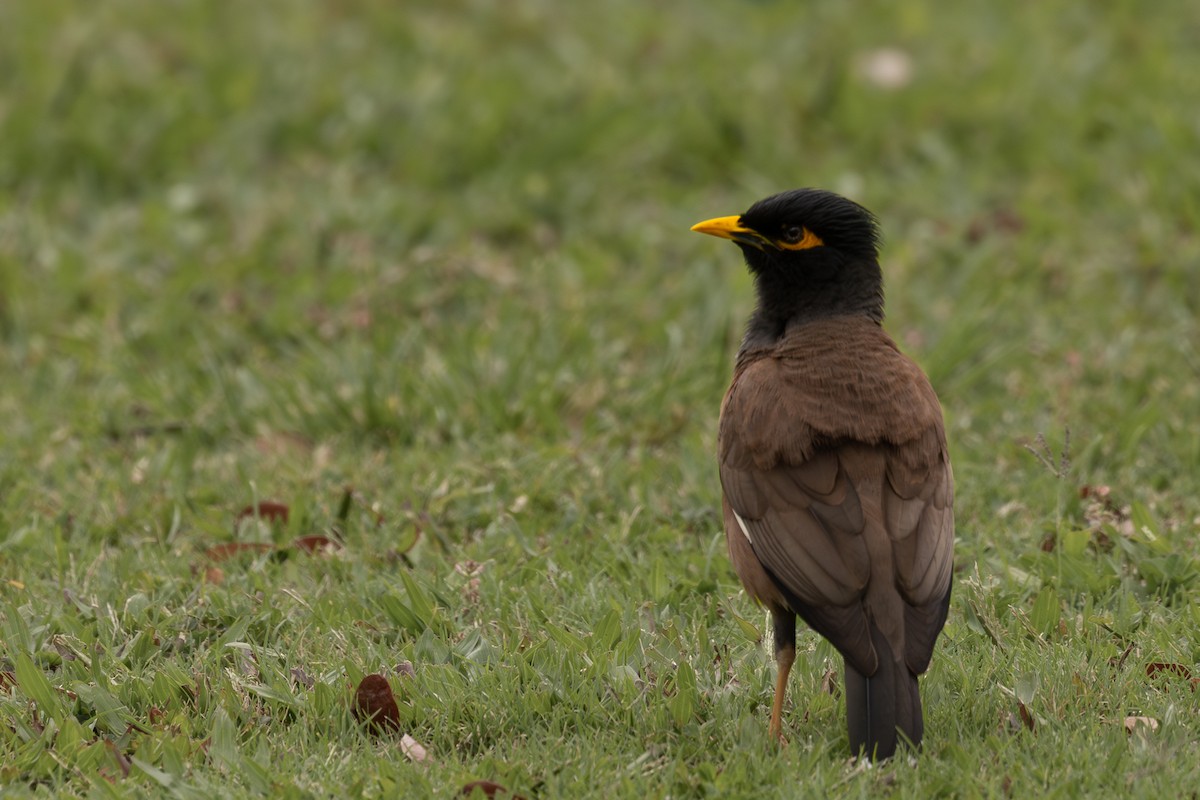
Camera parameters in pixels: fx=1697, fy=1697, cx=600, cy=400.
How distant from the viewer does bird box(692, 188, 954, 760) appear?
426cm

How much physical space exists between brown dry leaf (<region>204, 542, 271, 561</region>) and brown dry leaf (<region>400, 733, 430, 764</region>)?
61.3 inches

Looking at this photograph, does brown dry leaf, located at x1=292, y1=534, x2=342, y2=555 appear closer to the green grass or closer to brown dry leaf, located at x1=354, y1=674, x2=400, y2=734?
the green grass

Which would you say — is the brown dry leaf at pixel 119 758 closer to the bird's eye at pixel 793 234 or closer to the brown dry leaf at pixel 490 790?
the brown dry leaf at pixel 490 790

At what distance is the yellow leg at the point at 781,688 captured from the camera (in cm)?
441

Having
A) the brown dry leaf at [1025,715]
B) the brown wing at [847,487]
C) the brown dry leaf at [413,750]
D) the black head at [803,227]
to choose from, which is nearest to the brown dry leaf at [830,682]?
the brown wing at [847,487]

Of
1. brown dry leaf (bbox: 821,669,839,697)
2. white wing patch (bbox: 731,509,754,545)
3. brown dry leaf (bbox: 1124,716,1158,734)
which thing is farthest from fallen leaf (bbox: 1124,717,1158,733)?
white wing patch (bbox: 731,509,754,545)

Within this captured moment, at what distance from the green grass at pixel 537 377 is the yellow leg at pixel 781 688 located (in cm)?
5

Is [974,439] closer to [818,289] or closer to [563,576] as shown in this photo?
[818,289]

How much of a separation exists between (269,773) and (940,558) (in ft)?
5.99

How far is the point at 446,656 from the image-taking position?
4.96 m

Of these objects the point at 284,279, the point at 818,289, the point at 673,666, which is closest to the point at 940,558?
the point at 673,666

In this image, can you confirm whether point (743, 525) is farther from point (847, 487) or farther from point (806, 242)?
point (806, 242)

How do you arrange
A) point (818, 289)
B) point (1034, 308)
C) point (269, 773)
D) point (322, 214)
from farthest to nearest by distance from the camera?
point (322, 214) < point (1034, 308) < point (818, 289) < point (269, 773)

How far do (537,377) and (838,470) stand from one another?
269 centimetres
